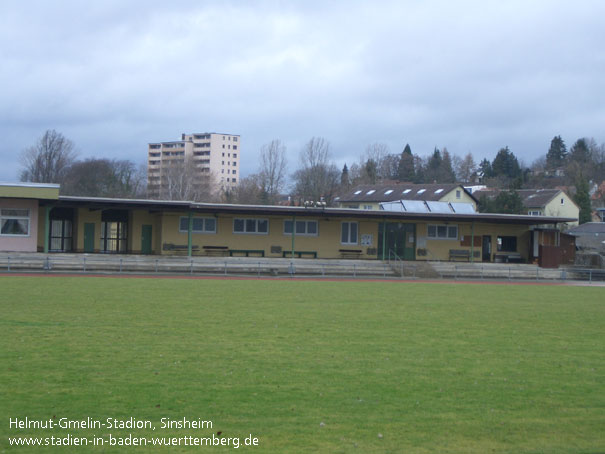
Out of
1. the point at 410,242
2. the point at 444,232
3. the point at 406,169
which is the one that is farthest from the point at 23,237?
the point at 406,169

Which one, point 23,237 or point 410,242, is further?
point 410,242

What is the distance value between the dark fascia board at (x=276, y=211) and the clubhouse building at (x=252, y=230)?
0.06 m

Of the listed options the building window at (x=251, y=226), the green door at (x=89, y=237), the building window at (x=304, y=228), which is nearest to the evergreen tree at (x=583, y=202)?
the building window at (x=304, y=228)

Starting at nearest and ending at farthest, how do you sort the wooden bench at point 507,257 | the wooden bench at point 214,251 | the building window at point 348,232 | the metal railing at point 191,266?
1. the metal railing at point 191,266
2. the wooden bench at point 214,251
3. the building window at point 348,232
4. the wooden bench at point 507,257

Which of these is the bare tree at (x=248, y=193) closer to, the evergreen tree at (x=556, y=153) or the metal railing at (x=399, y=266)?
the metal railing at (x=399, y=266)

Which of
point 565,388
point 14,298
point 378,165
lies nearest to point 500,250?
point 14,298

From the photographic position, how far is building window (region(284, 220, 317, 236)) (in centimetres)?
4659

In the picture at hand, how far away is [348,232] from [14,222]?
21.8 meters

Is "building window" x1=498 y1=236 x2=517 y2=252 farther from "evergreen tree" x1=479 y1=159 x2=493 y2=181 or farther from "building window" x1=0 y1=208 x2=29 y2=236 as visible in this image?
"evergreen tree" x1=479 y1=159 x2=493 y2=181

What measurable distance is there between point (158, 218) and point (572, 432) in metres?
38.3

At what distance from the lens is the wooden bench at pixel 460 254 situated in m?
49.2

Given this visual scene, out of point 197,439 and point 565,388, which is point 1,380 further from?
point 565,388

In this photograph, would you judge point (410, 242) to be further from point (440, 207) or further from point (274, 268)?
point (274, 268)

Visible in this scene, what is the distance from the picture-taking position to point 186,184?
324ft
